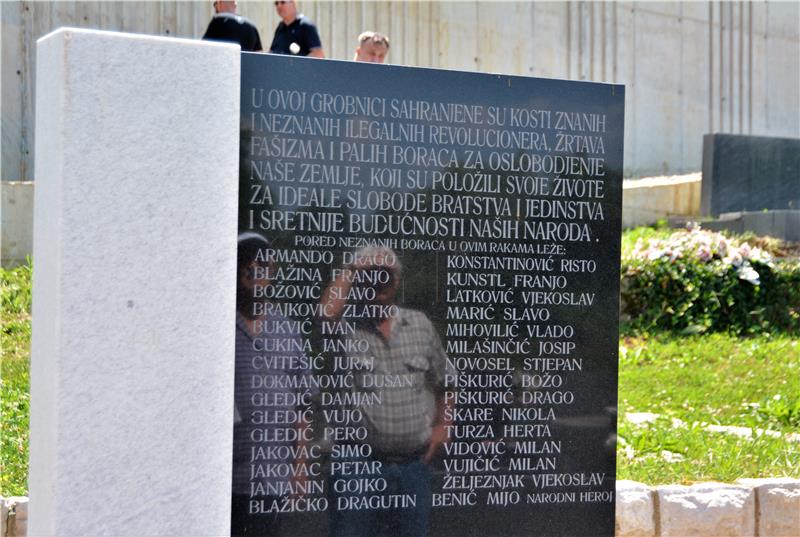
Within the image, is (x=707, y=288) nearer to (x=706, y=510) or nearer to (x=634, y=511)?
(x=706, y=510)

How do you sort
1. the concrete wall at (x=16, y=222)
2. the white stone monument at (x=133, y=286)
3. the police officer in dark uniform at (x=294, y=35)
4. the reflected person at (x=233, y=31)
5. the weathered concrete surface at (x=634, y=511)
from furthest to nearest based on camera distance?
the concrete wall at (x=16, y=222)
the police officer in dark uniform at (x=294, y=35)
the reflected person at (x=233, y=31)
the weathered concrete surface at (x=634, y=511)
the white stone monument at (x=133, y=286)

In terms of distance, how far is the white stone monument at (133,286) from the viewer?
3.51 meters

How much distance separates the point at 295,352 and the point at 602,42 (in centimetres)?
934

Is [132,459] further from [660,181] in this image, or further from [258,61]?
[660,181]

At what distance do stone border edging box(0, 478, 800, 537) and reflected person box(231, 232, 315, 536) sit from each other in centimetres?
184

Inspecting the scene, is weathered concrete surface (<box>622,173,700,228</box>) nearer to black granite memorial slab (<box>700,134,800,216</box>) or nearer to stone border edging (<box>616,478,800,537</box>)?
black granite memorial slab (<box>700,134,800,216</box>)

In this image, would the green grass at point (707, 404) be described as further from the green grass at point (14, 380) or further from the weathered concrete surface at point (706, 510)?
the green grass at point (14, 380)

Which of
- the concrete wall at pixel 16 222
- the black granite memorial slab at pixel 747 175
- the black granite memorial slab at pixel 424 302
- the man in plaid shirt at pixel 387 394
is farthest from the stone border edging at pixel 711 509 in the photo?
the black granite memorial slab at pixel 747 175

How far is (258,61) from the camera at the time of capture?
4.10 metres

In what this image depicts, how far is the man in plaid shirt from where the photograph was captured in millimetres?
4207

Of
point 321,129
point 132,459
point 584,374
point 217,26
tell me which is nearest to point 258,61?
point 321,129

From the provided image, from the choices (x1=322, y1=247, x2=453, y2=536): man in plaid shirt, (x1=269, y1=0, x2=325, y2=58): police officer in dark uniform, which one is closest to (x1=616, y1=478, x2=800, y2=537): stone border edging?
(x1=322, y1=247, x2=453, y2=536): man in plaid shirt

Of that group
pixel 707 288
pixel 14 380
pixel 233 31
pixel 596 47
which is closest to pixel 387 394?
pixel 14 380

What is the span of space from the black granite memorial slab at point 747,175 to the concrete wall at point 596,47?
1409mm
